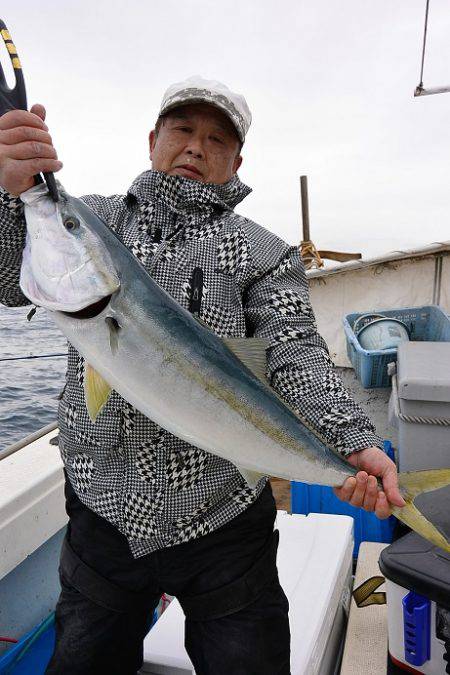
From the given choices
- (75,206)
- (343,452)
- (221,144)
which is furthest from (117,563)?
(221,144)

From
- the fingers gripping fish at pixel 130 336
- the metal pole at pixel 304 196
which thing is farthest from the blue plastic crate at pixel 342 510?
the metal pole at pixel 304 196

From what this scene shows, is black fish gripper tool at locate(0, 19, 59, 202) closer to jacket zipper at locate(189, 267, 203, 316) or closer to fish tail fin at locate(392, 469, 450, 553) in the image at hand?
jacket zipper at locate(189, 267, 203, 316)

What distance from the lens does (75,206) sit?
5.50 feet

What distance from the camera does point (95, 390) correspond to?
1.70m

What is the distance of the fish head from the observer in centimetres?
162

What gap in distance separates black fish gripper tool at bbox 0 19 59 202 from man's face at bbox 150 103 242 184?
81 centimetres

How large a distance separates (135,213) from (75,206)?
24.4 inches

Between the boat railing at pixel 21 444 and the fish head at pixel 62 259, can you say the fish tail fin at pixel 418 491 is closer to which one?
the fish head at pixel 62 259

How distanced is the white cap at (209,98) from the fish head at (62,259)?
0.93m

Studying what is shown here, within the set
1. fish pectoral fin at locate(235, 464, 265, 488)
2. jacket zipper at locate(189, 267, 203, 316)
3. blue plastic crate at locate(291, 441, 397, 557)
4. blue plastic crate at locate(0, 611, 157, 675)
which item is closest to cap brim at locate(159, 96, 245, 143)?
jacket zipper at locate(189, 267, 203, 316)

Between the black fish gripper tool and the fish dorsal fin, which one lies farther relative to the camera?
the fish dorsal fin

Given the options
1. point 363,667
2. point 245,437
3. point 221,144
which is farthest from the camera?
point 363,667

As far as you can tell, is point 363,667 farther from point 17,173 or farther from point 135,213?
point 17,173

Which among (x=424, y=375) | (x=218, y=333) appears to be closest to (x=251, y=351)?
(x=218, y=333)
